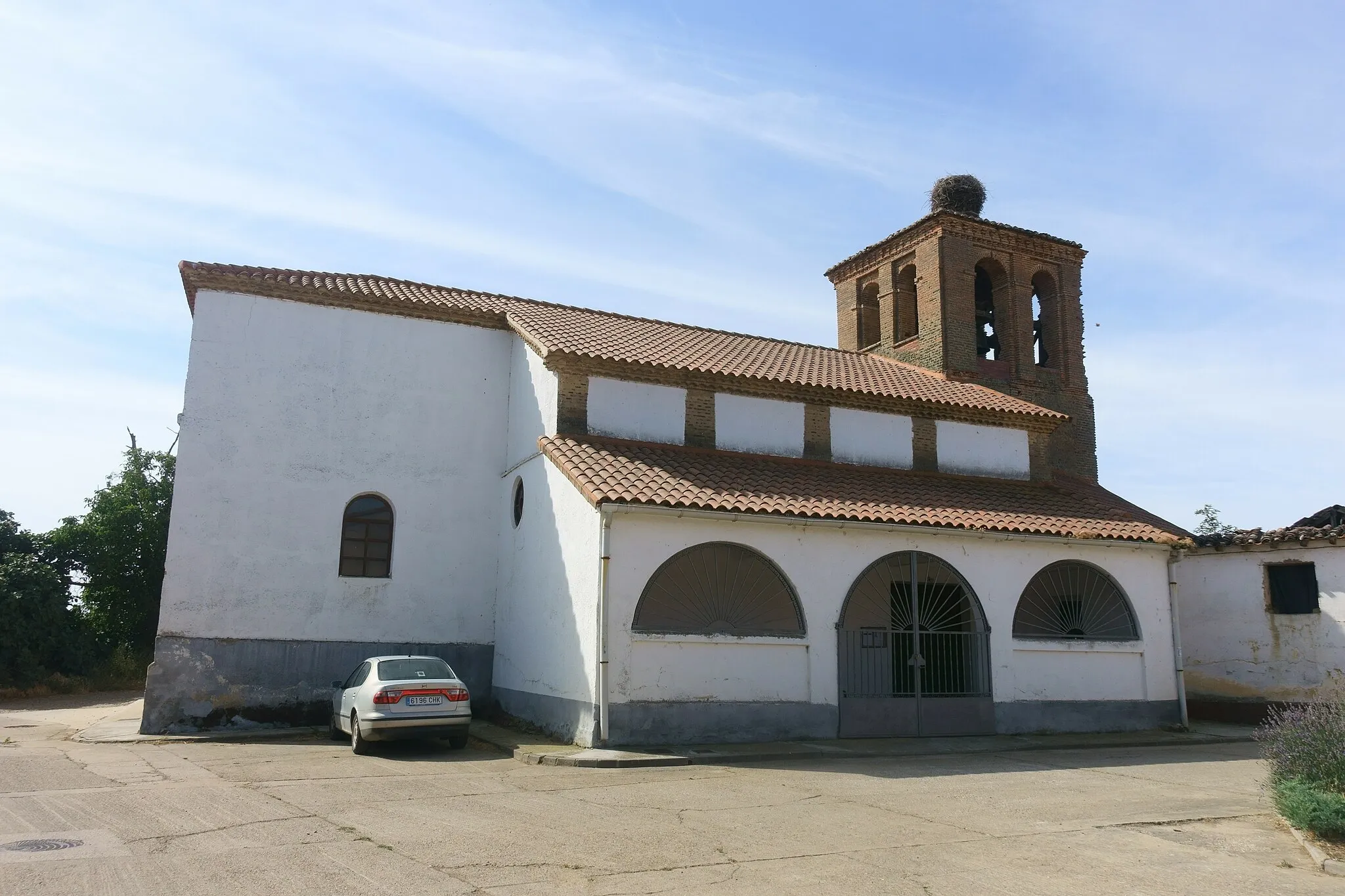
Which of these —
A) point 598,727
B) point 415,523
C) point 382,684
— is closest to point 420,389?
point 415,523

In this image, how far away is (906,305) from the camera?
2381 centimetres

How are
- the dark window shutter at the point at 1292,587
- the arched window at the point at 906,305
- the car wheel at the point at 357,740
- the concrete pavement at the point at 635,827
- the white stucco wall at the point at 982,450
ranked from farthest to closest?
1. the arched window at the point at 906,305
2. the white stucco wall at the point at 982,450
3. the dark window shutter at the point at 1292,587
4. the car wheel at the point at 357,740
5. the concrete pavement at the point at 635,827

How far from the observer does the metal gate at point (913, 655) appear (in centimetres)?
1392

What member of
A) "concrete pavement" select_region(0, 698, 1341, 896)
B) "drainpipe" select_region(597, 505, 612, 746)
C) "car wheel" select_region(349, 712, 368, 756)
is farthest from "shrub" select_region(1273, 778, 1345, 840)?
"car wheel" select_region(349, 712, 368, 756)

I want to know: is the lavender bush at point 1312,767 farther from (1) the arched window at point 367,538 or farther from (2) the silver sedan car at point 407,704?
(1) the arched window at point 367,538

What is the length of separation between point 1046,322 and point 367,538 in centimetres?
1690

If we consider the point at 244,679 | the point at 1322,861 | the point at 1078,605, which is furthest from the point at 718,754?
the point at 244,679

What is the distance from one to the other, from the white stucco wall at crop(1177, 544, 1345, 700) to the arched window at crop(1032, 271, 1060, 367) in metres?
6.61

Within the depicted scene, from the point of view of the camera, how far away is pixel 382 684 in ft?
40.5

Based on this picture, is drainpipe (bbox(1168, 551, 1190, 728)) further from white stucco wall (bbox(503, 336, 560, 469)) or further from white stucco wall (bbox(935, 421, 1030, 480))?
white stucco wall (bbox(503, 336, 560, 469))

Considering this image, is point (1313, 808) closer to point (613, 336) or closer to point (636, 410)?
point (636, 410)

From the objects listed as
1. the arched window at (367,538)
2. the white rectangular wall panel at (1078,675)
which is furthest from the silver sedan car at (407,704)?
the white rectangular wall panel at (1078,675)

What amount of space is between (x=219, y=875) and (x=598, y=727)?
6469mm

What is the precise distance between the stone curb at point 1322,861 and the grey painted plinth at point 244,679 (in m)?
12.7
